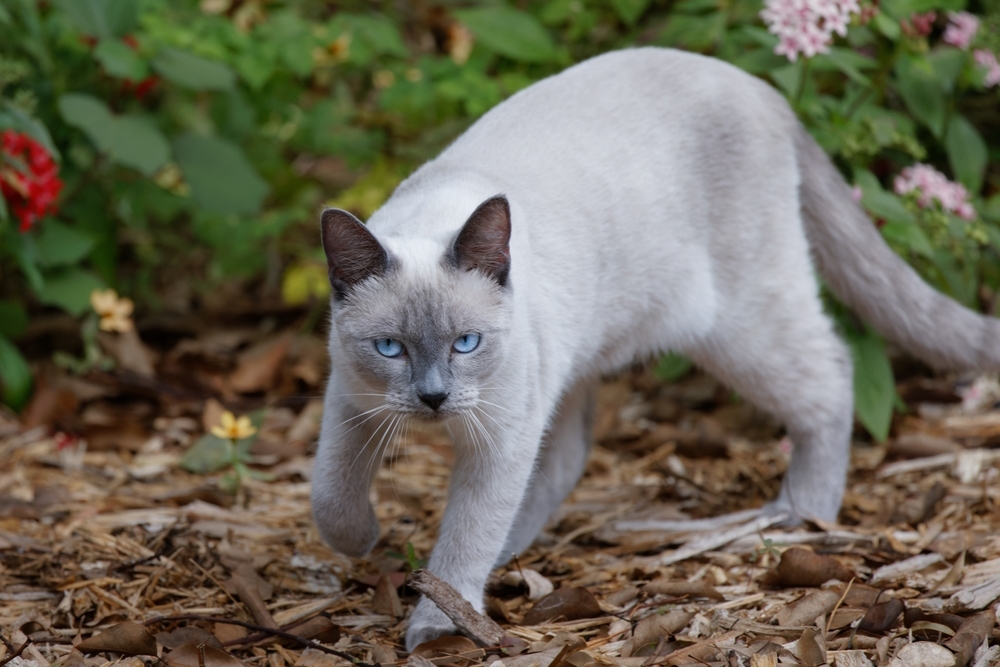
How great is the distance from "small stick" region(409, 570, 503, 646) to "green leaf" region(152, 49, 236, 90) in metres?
2.29

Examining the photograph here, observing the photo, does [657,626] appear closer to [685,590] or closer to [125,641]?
[685,590]

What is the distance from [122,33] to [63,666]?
102 inches

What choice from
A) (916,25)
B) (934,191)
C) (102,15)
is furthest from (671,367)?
(102,15)

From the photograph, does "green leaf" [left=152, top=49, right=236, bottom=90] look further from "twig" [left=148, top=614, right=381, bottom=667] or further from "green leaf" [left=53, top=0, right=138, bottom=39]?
"twig" [left=148, top=614, right=381, bottom=667]

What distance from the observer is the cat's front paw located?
8.19 feet

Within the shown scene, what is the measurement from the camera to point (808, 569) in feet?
8.86

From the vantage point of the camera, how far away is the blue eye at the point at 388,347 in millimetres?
2551

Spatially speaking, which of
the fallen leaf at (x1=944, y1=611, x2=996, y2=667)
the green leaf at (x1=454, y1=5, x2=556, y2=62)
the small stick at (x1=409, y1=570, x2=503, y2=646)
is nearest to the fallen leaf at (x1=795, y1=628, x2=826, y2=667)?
the fallen leaf at (x1=944, y1=611, x2=996, y2=667)

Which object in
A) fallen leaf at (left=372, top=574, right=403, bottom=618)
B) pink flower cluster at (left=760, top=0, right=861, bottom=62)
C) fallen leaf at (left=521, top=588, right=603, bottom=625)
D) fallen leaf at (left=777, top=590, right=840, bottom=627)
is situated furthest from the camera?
pink flower cluster at (left=760, top=0, right=861, bottom=62)

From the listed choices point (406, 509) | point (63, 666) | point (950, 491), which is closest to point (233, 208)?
point (406, 509)

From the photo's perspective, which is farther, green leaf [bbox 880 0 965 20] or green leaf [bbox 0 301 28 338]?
green leaf [bbox 0 301 28 338]

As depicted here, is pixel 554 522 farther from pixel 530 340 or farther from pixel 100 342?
pixel 100 342

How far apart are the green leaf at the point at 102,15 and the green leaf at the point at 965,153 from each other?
3.09 m

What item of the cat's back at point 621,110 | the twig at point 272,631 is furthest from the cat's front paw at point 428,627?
the cat's back at point 621,110
